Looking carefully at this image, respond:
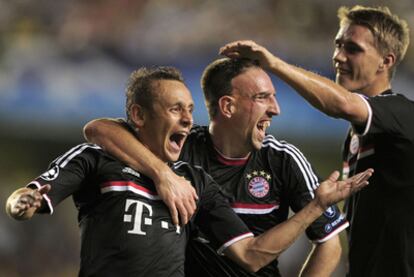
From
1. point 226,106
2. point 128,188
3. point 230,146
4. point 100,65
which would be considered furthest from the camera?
point 100,65

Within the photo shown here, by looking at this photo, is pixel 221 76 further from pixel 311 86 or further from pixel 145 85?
pixel 311 86

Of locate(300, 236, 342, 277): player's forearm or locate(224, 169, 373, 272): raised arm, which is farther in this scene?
locate(300, 236, 342, 277): player's forearm

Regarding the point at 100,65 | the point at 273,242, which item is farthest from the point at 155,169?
the point at 100,65

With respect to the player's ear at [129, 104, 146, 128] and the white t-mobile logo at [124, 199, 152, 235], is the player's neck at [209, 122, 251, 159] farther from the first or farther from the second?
the white t-mobile logo at [124, 199, 152, 235]

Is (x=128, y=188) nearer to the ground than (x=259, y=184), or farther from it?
farther from it

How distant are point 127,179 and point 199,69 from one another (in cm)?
487

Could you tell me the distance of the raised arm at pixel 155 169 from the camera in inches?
129

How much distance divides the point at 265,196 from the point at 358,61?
0.98 m

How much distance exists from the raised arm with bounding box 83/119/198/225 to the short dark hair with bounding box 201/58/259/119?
2.46ft

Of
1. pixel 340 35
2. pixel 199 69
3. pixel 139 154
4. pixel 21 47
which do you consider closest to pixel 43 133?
pixel 21 47

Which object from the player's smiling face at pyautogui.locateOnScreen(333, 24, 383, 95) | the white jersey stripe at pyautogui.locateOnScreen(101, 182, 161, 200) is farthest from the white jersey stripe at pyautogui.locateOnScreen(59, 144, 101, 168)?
the player's smiling face at pyautogui.locateOnScreen(333, 24, 383, 95)

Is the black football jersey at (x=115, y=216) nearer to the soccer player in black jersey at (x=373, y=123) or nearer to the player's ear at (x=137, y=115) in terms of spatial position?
the player's ear at (x=137, y=115)

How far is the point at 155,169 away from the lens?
3.33m

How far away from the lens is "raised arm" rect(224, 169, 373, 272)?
326 cm
